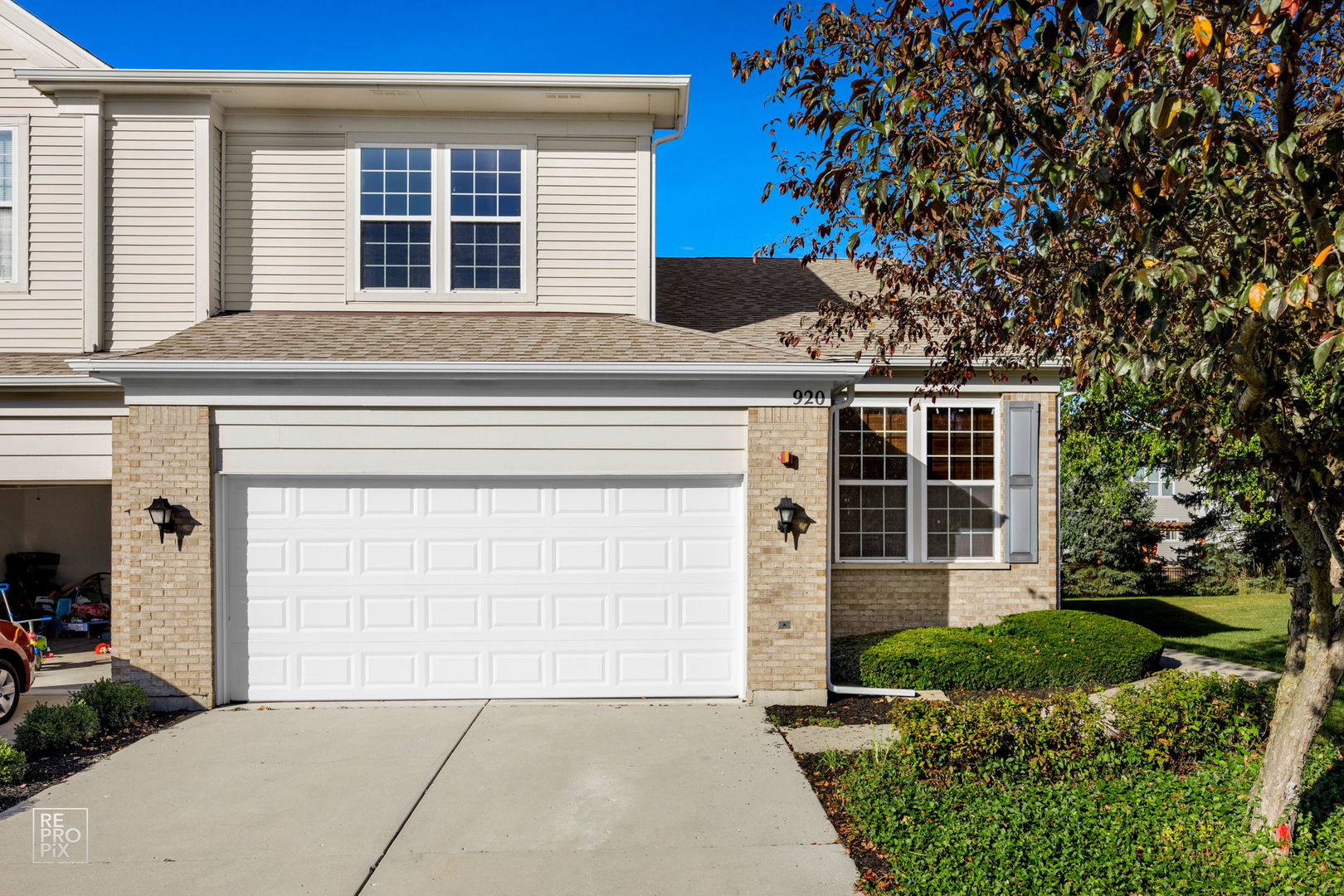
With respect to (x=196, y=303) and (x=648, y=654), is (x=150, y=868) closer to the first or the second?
(x=648, y=654)

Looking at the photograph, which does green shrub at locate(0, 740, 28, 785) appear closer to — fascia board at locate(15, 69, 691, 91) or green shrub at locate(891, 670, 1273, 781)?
green shrub at locate(891, 670, 1273, 781)

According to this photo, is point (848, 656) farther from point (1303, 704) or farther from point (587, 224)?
point (587, 224)

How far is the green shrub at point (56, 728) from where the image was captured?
650cm

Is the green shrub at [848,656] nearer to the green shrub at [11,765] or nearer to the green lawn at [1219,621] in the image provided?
the green lawn at [1219,621]

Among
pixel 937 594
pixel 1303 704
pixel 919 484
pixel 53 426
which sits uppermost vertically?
pixel 53 426

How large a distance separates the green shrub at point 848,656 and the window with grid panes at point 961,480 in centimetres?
184

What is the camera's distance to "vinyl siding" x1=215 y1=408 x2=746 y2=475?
7.82 m

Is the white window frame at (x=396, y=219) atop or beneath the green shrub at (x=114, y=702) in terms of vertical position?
atop

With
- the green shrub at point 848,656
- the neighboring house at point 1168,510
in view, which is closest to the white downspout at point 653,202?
the green shrub at point 848,656

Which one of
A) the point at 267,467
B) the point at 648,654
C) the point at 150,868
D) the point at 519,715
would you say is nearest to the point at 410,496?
the point at 267,467

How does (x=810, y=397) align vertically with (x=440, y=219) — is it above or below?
below

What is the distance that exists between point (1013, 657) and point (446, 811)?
602cm

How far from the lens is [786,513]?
7.78 meters

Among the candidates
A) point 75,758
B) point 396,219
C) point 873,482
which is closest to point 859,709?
point 873,482
